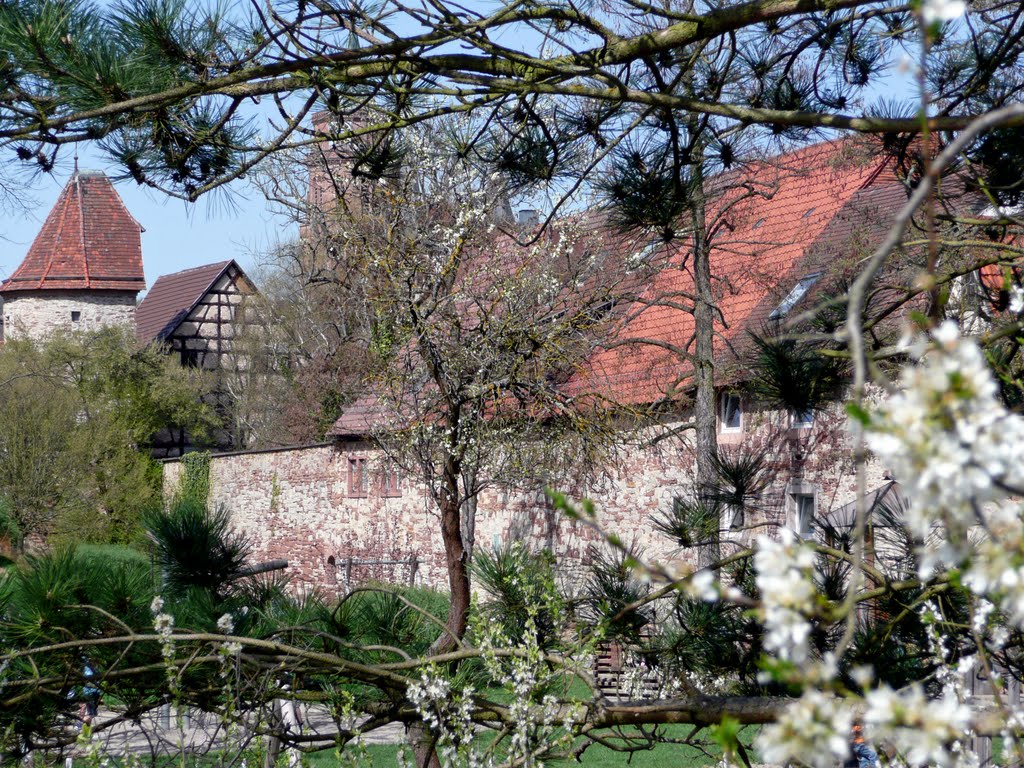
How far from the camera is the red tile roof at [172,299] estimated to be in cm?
3198

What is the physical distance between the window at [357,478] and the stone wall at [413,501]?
0.02m

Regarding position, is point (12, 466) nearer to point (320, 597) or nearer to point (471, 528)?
point (471, 528)

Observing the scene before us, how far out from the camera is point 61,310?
1222 inches

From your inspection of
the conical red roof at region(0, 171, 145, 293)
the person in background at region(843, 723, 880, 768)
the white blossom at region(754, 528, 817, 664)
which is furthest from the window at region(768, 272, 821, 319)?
the conical red roof at region(0, 171, 145, 293)

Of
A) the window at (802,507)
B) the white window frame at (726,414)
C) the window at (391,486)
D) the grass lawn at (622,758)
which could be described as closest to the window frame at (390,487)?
the window at (391,486)

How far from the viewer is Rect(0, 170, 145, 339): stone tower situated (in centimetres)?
3089

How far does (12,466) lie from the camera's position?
2198 cm

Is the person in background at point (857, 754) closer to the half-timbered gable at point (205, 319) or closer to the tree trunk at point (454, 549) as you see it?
the tree trunk at point (454, 549)

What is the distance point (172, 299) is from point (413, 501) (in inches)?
737

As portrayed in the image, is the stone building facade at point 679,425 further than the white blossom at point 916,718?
Yes

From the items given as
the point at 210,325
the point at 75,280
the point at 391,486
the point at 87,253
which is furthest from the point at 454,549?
the point at 87,253

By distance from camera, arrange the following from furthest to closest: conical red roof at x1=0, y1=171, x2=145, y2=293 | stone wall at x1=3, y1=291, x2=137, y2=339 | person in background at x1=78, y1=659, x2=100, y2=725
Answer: conical red roof at x1=0, y1=171, x2=145, y2=293
stone wall at x1=3, y1=291, x2=137, y2=339
person in background at x1=78, y1=659, x2=100, y2=725

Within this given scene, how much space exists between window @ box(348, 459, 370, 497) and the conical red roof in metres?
14.8

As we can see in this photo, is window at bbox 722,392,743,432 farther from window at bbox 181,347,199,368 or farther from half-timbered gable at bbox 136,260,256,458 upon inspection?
window at bbox 181,347,199,368
